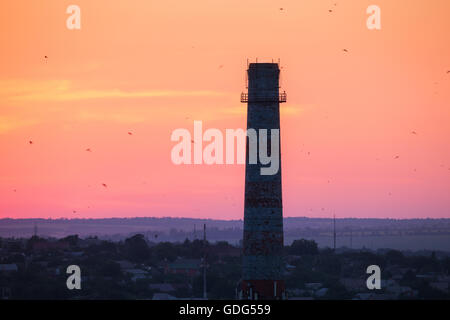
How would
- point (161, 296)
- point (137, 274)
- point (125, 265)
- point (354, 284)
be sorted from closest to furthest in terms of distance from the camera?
1. point (161, 296)
2. point (354, 284)
3. point (137, 274)
4. point (125, 265)

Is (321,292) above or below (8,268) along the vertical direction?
below

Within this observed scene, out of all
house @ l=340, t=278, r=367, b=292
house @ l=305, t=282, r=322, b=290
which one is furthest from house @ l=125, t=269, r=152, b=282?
house @ l=340, t=278, r=367, b=292

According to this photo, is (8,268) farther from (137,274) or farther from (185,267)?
(185,267)

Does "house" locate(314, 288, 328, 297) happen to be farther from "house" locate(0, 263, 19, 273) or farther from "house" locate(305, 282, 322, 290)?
"house" locate(0, 263, 19, 273)

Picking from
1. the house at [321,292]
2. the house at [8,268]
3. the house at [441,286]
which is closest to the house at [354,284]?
the house at [321,292]

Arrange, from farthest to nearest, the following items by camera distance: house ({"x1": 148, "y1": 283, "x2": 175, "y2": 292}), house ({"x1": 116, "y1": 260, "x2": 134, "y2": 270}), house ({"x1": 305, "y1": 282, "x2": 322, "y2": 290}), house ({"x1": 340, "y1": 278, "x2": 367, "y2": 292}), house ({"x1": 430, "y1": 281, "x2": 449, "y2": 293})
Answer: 1. house ({"x1": 116, "y1": 260, "x2": 134, "y2": 270})
2. house ({"x1": 340, "y1": 278, "x2": 367, "y2": 292})
3. house ({"x1": 430, "y1": 281, "x2": 449, "y2": 293})
4. house ({"x1": 305, "y1": 282, "x2": 322, "y2": 290})
5. house ({"x1": 148, "y1": 283, "x2": 175, "y2": 292})

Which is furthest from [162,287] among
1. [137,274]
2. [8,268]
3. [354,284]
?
[8,268]

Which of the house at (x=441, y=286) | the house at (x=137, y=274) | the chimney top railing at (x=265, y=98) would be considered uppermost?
the chimney top railing at (x=265, y=98)

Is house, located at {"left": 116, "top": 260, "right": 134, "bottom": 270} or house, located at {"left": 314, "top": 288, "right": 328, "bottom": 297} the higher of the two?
house, located at {"left": 116, "top": 260, "right": 134, "bottom": 270}

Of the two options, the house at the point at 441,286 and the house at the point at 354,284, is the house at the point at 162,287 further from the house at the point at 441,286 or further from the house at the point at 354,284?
the house at the point at 441,286

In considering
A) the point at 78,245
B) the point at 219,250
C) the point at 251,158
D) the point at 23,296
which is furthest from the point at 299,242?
the point at 251,158
